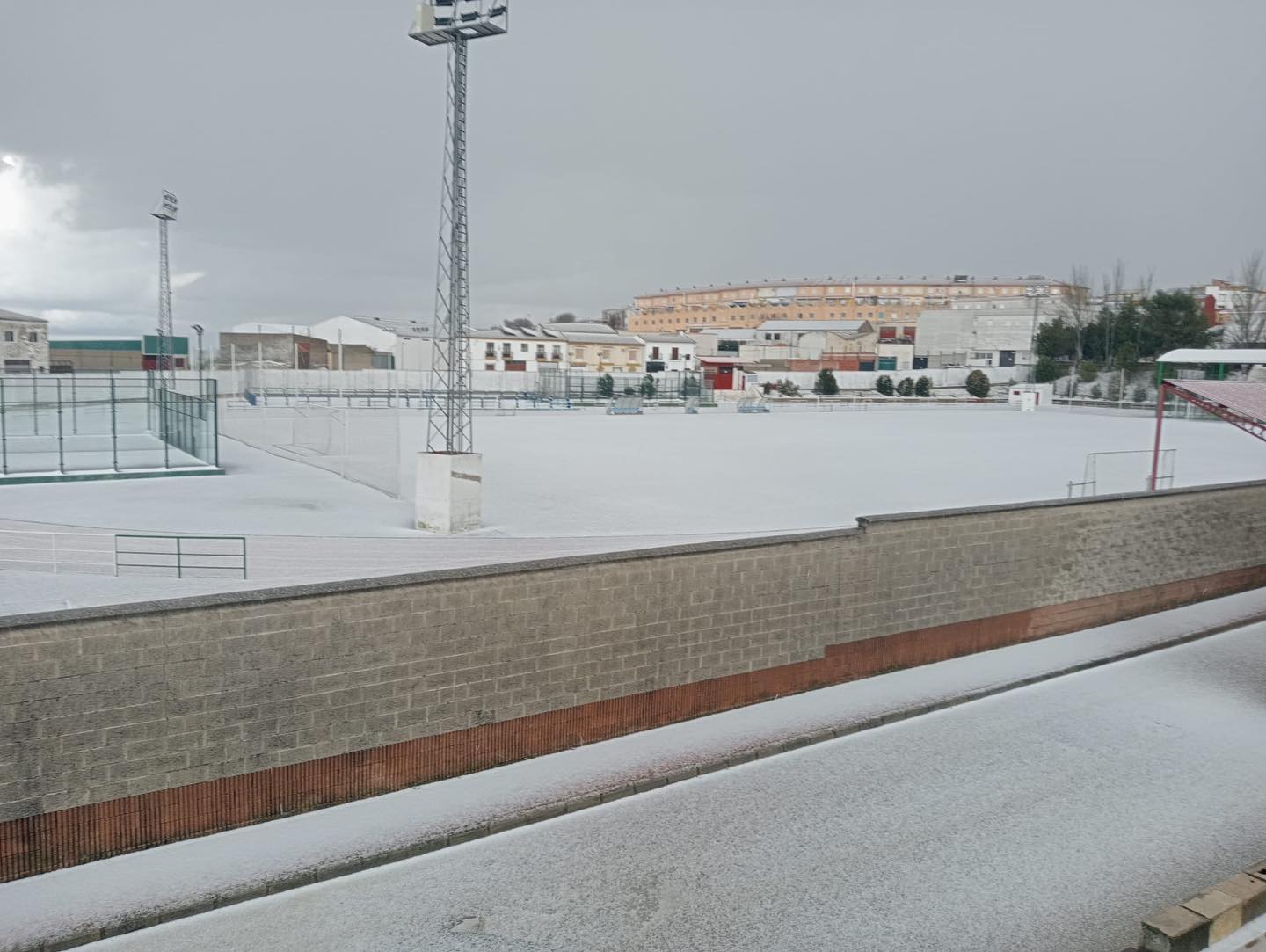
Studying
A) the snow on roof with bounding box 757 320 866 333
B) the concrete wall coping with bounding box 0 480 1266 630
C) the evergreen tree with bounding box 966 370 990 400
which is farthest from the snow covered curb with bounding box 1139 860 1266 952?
the snow on roof with bounding box 757 320 866 333

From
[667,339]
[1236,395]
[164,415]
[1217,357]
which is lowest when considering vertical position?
[164,415]

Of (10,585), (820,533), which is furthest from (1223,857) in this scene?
(10,585)

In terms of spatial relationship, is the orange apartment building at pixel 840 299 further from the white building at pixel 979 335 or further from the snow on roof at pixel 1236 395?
the snow on roof at pixel 1236 395

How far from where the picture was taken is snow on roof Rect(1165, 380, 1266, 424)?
22.1m

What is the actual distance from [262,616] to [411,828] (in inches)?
91.7

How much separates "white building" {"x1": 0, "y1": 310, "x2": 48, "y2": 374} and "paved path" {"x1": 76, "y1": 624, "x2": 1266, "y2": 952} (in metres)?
49.8

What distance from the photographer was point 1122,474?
33.2m

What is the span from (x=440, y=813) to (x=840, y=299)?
556 ft

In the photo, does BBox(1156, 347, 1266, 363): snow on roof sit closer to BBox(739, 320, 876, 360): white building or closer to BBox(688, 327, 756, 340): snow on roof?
BBox(739, 320, 876, 360): white building

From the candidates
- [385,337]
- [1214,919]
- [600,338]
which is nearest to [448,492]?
[1214,919]

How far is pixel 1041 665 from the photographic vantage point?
14992 mm

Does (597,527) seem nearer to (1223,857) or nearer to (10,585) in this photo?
(10,585)

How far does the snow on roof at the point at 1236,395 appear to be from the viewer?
22.1 metres

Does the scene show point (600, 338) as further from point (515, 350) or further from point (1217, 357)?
point (1217, 357)
